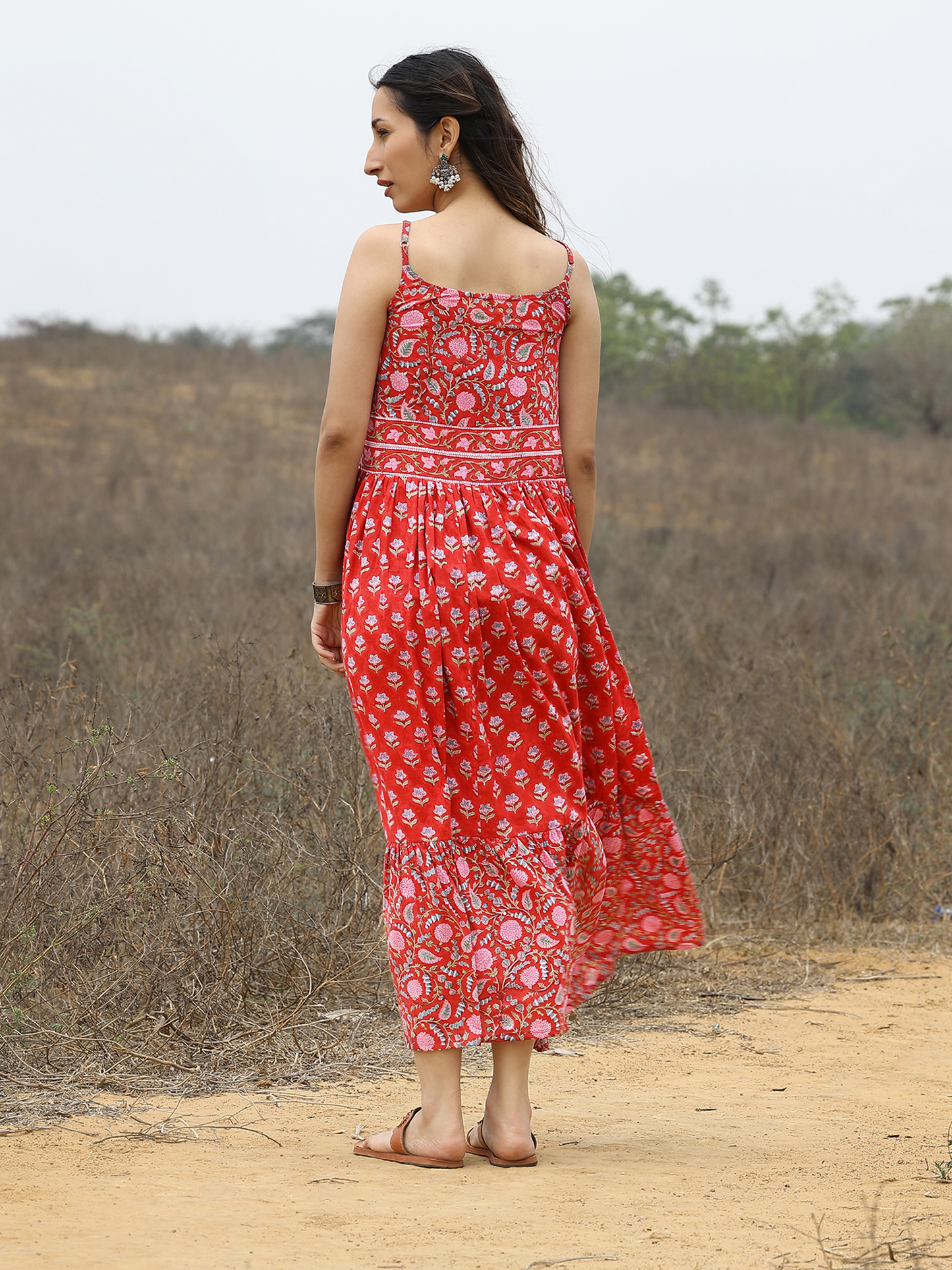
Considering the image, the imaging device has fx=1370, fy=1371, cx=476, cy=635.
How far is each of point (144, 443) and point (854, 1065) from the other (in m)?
15.5

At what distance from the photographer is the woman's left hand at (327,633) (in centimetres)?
268

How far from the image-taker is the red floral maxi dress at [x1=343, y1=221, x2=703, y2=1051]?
2508 mm

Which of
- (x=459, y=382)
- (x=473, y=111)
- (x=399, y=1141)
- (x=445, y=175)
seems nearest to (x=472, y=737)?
(x=459, y=382)

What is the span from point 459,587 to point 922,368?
29773mm

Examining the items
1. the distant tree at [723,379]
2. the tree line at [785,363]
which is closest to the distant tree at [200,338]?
the tree line at [785,363]

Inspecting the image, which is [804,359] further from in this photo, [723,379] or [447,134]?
[447,134]

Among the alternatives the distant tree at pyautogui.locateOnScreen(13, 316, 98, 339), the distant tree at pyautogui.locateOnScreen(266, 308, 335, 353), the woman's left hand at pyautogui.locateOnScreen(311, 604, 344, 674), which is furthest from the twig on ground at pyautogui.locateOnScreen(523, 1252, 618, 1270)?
Result: the distant tree at pyautogui.locateOnScreen(266, 308, 335, 353)

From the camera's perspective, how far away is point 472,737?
2.54 m

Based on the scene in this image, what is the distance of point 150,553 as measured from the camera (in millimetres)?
11211

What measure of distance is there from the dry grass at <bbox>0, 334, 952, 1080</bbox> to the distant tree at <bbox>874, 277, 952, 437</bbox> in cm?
1834

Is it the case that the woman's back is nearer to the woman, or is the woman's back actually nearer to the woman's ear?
the woman

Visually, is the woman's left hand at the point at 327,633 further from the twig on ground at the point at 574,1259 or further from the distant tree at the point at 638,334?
the distant tree at the point at 638,334

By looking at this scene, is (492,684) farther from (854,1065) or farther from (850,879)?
(850,879)

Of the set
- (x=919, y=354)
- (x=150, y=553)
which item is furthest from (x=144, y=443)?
(x=919, y=354)
